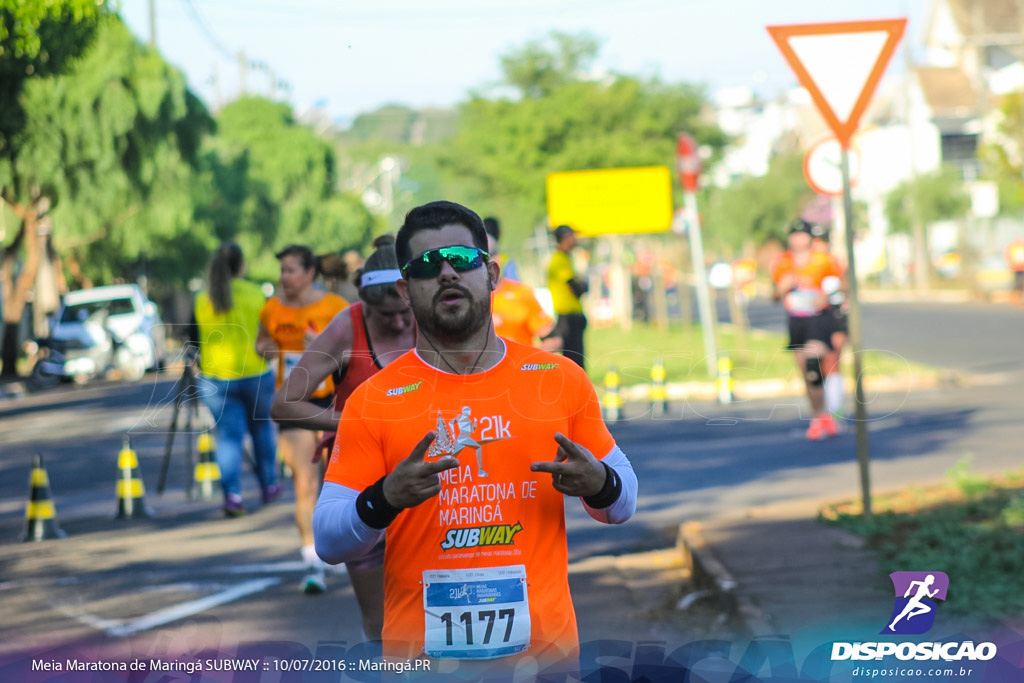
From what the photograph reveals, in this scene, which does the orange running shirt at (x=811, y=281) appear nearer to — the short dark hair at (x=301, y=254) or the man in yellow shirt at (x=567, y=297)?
the man in yellow shirt at (x=567, y=297)

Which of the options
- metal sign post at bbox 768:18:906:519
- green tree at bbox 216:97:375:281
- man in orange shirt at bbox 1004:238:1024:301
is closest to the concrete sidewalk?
metal sign post at bbox 768:18:906:519

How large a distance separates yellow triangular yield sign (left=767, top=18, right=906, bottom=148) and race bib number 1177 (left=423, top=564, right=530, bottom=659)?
5862mm

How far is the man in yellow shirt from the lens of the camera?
44.2 feet

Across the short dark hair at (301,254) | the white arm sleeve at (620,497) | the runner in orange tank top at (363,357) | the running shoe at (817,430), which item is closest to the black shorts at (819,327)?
the running shoe at (817,430)

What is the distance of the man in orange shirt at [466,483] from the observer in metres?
3.19

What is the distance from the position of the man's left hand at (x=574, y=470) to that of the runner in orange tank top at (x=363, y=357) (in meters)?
2.25

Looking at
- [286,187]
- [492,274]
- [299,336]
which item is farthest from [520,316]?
[286,187]

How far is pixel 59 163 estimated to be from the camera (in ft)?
96.2

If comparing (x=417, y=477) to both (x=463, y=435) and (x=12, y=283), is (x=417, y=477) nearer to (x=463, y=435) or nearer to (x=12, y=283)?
(x=463, y=435)

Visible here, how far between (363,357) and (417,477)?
2.49 m

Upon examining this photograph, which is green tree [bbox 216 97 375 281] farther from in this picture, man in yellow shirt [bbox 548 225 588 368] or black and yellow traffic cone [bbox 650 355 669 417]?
black and yellow traffic cone [bbox 650 355 669 417]

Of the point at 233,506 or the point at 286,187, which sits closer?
the point at 233,506

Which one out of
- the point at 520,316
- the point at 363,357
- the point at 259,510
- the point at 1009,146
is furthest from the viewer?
the point at 1009,146

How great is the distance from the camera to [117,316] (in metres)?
31.0
